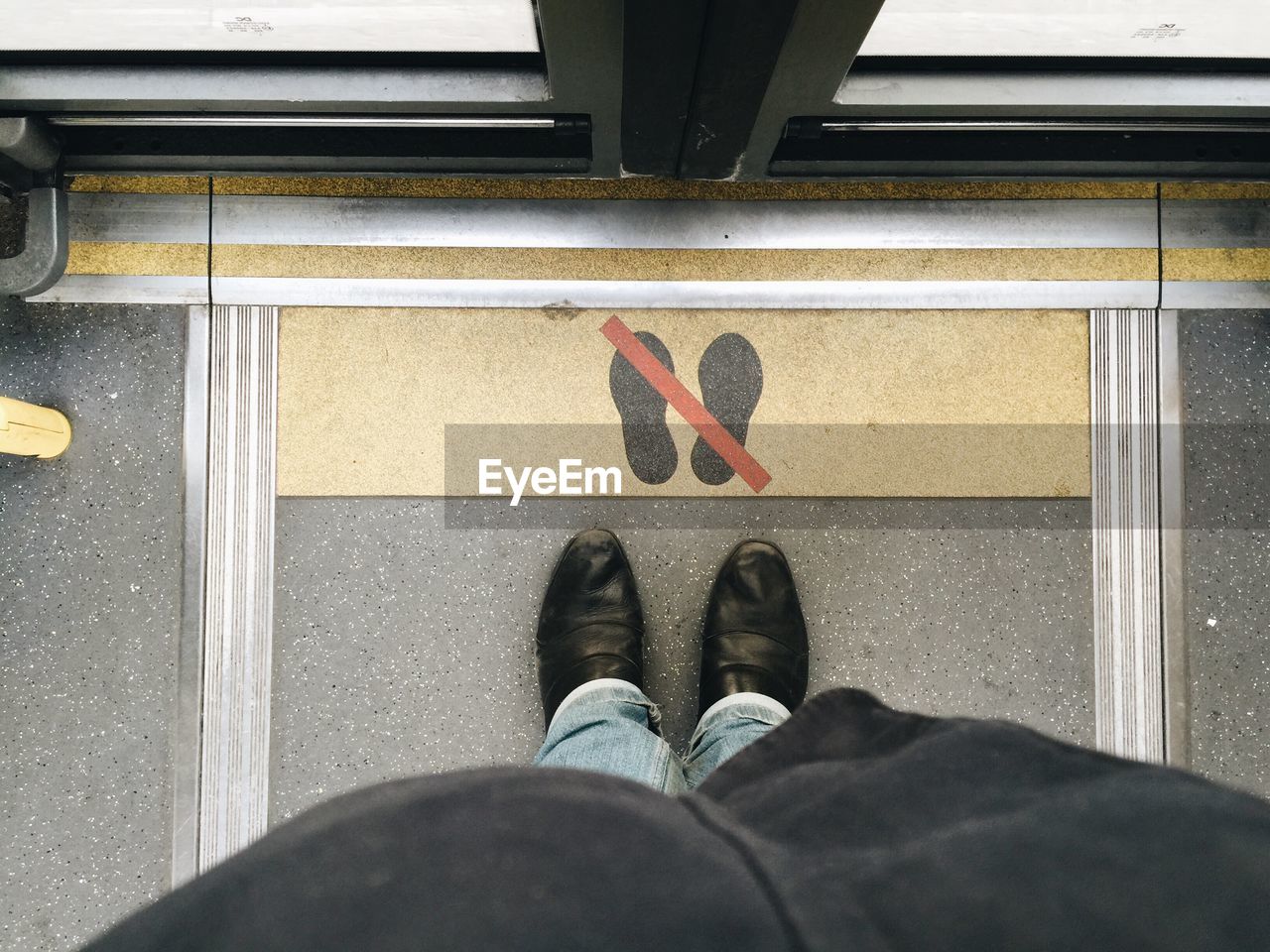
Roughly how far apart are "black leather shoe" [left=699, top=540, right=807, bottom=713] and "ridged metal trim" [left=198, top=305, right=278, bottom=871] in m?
0.68

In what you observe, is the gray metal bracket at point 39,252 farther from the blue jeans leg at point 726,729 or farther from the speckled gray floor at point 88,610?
the blue jeans leg at point 726,729

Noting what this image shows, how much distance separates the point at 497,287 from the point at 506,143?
0.22m

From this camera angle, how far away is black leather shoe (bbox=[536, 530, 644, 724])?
1086 mm

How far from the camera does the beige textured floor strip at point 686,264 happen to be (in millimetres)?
1096

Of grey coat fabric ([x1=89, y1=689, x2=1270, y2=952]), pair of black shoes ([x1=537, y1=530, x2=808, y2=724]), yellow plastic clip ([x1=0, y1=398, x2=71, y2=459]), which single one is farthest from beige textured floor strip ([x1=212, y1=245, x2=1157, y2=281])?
grey coat fabric ([x1=89, y1=689, x2=1270, y2=952])

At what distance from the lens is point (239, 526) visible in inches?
43.4

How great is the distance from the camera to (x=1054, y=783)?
1.62ft

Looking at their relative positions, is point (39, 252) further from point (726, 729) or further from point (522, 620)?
point (726, 729)

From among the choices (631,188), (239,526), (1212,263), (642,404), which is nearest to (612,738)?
(642,404)

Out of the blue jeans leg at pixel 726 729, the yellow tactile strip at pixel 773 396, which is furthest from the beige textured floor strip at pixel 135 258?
the blue jeans leg at pixel 726 729

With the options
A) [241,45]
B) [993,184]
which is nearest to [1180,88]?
[993,184]

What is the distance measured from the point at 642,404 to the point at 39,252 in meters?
0.86

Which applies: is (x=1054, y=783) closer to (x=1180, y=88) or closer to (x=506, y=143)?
(x=1180, y=88)

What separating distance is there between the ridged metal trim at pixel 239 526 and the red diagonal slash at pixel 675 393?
0.53 meters
